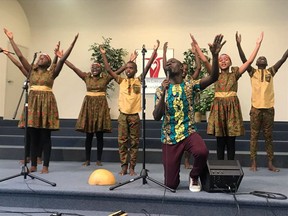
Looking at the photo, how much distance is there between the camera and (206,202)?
3018 millimetres

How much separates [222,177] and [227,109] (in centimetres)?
140

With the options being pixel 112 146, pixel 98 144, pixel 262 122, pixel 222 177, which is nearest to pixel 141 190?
pixel 222 177

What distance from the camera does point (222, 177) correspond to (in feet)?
10.3

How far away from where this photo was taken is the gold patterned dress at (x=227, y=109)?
4.29 m

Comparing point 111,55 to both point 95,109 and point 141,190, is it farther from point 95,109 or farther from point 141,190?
point 141,190

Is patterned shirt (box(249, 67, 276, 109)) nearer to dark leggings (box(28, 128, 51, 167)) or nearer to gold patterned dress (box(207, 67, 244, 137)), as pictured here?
gold patterned dress (box(207, 67, 244, 137))

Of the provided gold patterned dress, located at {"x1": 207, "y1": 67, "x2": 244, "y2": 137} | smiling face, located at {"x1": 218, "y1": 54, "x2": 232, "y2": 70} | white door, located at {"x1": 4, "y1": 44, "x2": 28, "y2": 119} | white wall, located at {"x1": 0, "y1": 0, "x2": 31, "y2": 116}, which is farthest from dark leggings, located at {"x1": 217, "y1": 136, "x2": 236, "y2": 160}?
white wall, located at {"x1": 0, "y1": 0, "x2": 31, "y2": 116}

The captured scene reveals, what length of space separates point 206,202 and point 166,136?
2.51 ft

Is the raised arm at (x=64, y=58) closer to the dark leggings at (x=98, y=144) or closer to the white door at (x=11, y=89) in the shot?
the dark leggings at (x=98, y=144)

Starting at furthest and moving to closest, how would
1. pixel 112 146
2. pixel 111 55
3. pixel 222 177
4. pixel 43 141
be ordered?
pixel 111 55 → pixel 112 146 → pixel 43 141 → pixel 222 177

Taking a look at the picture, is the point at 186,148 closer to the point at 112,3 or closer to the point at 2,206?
the point at 2,206

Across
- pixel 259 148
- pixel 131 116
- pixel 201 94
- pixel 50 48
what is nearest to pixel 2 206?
pixel 131 116

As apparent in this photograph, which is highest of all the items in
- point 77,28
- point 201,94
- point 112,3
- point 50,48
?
point 112,3

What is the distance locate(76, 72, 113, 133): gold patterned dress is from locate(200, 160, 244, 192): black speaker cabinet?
207cm
